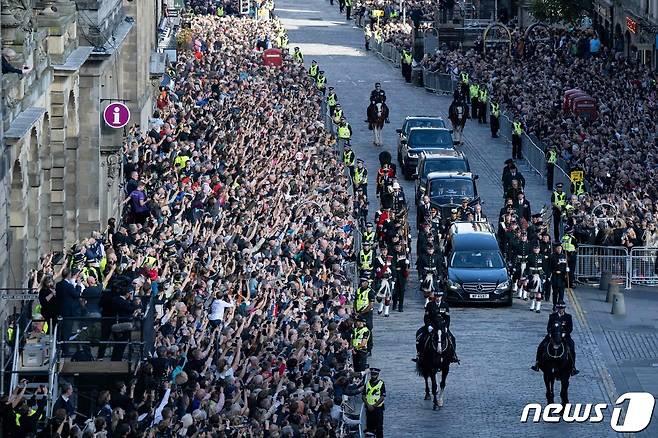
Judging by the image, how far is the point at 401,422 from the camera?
131 ft

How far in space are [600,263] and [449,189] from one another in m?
6.92

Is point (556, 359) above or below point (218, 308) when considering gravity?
below

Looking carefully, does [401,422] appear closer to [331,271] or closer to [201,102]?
[331,271]

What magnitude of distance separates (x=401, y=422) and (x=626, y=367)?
617 cm

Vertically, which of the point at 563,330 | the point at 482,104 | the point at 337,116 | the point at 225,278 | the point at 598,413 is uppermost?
the point at 225,278

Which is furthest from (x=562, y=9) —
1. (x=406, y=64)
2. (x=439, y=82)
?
(x=439, y=82)

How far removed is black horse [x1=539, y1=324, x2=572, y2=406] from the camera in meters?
40.2

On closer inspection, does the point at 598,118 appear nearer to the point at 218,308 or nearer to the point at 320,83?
the point at 320,83

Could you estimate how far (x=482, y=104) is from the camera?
7781cm

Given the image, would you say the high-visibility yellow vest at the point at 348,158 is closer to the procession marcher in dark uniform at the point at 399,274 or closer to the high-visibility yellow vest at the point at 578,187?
the high-visibility yellow vest at the point at 578,187

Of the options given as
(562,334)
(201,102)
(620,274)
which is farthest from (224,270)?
(201,102)

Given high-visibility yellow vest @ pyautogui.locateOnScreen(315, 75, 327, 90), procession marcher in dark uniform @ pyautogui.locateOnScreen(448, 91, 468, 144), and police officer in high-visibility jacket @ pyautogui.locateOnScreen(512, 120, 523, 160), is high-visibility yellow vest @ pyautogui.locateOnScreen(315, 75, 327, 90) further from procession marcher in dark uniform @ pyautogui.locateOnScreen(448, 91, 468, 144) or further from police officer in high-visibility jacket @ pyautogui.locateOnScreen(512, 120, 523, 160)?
police officer in high-visibility jacket @ pyautogui.locateOnScreen(512, 120, 523, 160)

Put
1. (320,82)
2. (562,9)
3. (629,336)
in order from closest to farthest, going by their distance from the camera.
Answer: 1. (629,336)
2. (320,82)
3. (562,9)

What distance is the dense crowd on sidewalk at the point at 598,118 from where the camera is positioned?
54.1 meters
